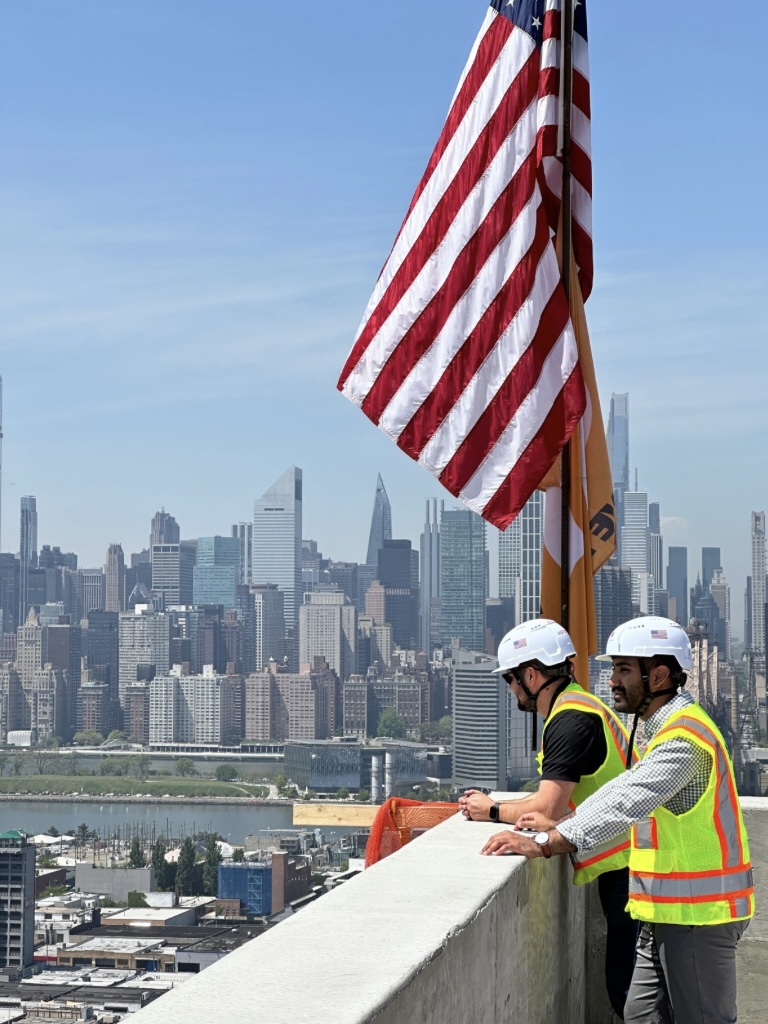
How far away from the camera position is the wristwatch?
3156 millimetres

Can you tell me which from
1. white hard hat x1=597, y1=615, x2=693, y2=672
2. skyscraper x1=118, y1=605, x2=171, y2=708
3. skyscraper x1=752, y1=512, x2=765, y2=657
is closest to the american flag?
white hard hat x1=597, y1=615, x2=693, y2=672

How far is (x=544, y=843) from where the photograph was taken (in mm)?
3164

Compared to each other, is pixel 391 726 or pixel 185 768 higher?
pixel 391 726

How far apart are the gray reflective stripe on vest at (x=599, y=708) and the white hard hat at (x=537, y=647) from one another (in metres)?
0.10

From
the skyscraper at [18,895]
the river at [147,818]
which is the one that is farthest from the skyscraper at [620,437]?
the skyscraper at [18,895]

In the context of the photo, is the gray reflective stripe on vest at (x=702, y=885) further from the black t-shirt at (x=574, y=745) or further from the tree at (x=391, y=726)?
the tree at (x=391, y=726)

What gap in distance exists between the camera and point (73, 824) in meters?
80.5

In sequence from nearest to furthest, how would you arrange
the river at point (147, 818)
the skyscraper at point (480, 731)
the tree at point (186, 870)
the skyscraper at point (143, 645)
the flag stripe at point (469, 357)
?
1. the flag stripe at point (469, 357)
2. the tree at point (186, 870)
3. the river at point (147, 818)
4. the skyscraper at point (480, 731)
5. the skyscraper at point (143, 645)

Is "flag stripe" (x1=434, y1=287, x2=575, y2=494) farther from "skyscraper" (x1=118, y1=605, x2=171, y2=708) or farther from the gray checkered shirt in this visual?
"skyscraper" (x1=118, y1=605, x2=171, y2=708)

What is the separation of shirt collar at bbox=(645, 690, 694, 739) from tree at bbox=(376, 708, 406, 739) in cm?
10672

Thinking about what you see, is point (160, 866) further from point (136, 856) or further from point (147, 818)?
point (147, 818)

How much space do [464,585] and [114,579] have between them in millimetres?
48815

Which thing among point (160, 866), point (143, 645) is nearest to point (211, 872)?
point (160, 866)

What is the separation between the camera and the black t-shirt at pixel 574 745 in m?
3.29
